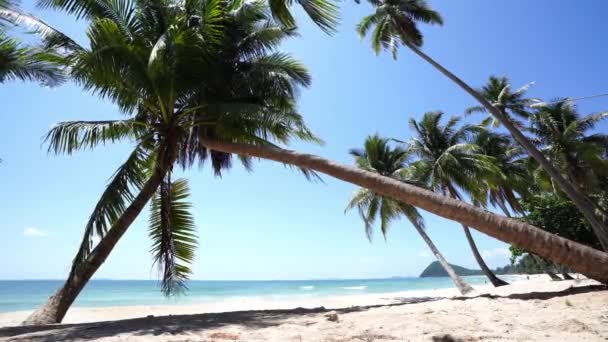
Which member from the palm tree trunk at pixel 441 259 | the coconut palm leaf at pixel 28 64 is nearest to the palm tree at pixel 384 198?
the palm tree trunk at pixel 441 259

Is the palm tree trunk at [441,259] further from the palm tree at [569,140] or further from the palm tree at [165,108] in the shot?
the palm tree at [165,108]

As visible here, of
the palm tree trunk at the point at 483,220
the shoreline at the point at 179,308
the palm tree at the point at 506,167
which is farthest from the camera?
the palm tree at the point at 506,167

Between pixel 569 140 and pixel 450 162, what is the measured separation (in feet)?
19.8

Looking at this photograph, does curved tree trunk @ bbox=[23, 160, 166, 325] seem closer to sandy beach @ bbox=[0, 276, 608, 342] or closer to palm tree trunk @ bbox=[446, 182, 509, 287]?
sandy beach @ bbox=[0, 276, 608, 342]

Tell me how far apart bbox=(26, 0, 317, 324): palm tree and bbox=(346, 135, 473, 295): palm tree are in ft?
31.6

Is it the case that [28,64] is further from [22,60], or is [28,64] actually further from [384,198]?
[384,198]

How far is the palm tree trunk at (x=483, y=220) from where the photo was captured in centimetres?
611

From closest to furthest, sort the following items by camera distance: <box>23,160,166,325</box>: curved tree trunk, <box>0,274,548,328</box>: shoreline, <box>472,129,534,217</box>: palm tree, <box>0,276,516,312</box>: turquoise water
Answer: <box>23,160,166,325</box>: curved tree trunk < <box>0,274,548,328</box>: shoreline < <box>472,129,534,217</box>: palm tree < <box>0,276,516,312</box>: turquoise water

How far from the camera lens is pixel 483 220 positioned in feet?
20.9

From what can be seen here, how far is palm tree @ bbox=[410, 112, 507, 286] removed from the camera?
17.3 m

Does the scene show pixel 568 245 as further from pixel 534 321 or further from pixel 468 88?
pixel 468 88

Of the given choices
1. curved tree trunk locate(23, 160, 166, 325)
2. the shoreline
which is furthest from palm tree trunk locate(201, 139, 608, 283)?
the shoreline

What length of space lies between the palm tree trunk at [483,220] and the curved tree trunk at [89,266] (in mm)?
2874

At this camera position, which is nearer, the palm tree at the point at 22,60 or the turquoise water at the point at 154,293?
the palm tree at the point at 22,60
